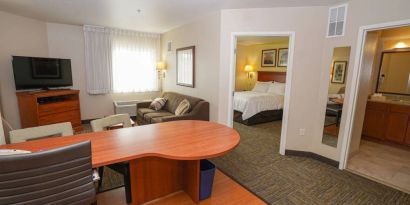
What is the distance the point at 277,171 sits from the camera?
2.86m

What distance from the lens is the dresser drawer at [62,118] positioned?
12.9ft

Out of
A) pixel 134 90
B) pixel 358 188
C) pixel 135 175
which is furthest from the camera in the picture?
pixel 134 90

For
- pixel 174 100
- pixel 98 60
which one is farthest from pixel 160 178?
pixel 98 60

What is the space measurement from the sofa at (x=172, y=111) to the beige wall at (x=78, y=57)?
1.15 m

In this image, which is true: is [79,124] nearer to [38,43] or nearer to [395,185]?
[38,43]

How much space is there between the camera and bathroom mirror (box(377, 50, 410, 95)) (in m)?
3.91

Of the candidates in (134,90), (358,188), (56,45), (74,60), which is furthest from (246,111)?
(56,45)

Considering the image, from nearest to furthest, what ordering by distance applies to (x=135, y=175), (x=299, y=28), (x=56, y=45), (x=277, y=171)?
1. (x=135, y=175)
2. (x=277, y=171)
3. (x=299, y=28)
4. (x=56, y=45)

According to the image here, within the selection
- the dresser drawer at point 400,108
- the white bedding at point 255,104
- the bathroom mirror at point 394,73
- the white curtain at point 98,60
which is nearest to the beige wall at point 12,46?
the white curtain at point 98,60

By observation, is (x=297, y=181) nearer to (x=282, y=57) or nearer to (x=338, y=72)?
(x=338, y=72)

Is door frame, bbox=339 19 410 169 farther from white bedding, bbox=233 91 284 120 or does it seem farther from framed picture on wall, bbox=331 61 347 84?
white bedding, bbox=233 91 284 120

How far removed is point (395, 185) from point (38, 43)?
22.3 feet

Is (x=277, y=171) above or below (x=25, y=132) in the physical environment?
below

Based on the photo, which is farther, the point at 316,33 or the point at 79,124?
the point at 79,124
